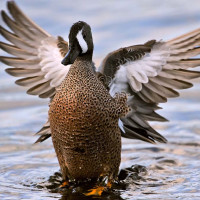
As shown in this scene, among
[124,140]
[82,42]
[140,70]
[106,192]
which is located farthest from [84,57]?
[124,140]

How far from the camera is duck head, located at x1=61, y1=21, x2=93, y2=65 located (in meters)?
6.14

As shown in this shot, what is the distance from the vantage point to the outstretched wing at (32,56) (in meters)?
7.30

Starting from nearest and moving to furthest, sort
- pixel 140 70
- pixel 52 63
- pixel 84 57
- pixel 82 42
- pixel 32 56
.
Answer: pixel 82 42, pixel 84 57, pixel 140 70, pixel 52 63, pixel 32 56

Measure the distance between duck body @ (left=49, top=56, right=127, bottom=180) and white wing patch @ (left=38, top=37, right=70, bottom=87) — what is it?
774mm

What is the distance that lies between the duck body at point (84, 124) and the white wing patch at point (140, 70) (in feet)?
1.07

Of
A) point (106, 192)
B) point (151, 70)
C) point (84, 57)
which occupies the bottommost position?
point (106, 192)

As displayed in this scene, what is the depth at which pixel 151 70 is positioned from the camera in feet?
22.6

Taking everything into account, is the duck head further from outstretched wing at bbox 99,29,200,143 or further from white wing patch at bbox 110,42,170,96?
white wing patch at bbox 110,42,170,96

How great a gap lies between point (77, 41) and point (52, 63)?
3.80 ft

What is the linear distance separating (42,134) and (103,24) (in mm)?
5578

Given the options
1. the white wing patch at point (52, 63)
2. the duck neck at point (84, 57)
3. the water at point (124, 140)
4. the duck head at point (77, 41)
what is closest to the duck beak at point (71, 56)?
the duck head at point (77, 41)

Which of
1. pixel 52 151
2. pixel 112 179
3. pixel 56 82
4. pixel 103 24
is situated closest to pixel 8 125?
pixel 52 151

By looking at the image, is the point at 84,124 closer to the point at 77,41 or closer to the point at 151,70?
the point at 77,41

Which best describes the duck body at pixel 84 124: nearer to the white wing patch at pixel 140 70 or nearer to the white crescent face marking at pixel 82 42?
the white crescent face marking at pixel 82 42
